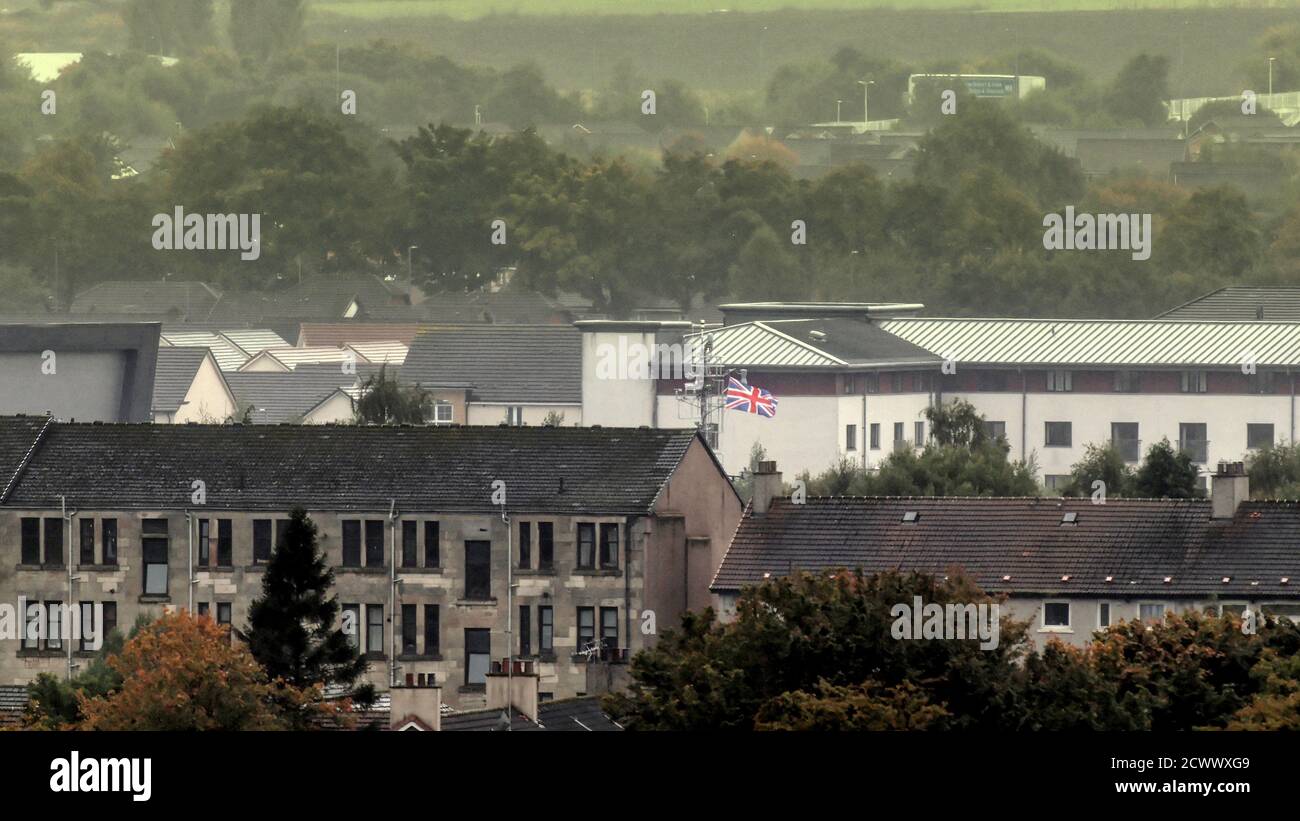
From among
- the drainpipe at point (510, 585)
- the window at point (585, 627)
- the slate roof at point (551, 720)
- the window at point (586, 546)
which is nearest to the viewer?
the slate roof at point (551, 720)

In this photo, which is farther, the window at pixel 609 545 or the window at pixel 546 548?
the window at pixel 546 548

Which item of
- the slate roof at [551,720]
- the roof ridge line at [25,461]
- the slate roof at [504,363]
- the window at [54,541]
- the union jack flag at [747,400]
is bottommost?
the slate roof at [551,720]

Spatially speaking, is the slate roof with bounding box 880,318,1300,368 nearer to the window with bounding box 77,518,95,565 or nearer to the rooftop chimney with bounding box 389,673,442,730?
the window with bounding box 77,518,95,565

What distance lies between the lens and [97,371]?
4277 inches

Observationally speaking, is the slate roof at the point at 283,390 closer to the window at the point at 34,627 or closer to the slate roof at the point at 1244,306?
the slate roof at the point at 1244,306

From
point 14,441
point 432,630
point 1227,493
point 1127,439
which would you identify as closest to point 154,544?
point 14,441

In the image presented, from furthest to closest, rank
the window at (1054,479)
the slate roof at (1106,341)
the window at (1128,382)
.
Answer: the slate roof at (1106,341)
the window at (1128,382)
the window at (1054,479)

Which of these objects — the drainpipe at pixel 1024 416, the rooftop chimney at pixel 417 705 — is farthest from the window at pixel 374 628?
the drainpipe at pixel 1024 416

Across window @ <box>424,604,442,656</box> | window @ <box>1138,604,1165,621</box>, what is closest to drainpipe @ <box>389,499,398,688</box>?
window @ <box>424,604,442,656</box>

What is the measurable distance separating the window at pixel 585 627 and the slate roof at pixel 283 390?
6287 cm

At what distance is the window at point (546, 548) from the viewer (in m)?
84.2

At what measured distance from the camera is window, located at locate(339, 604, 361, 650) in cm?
8281
